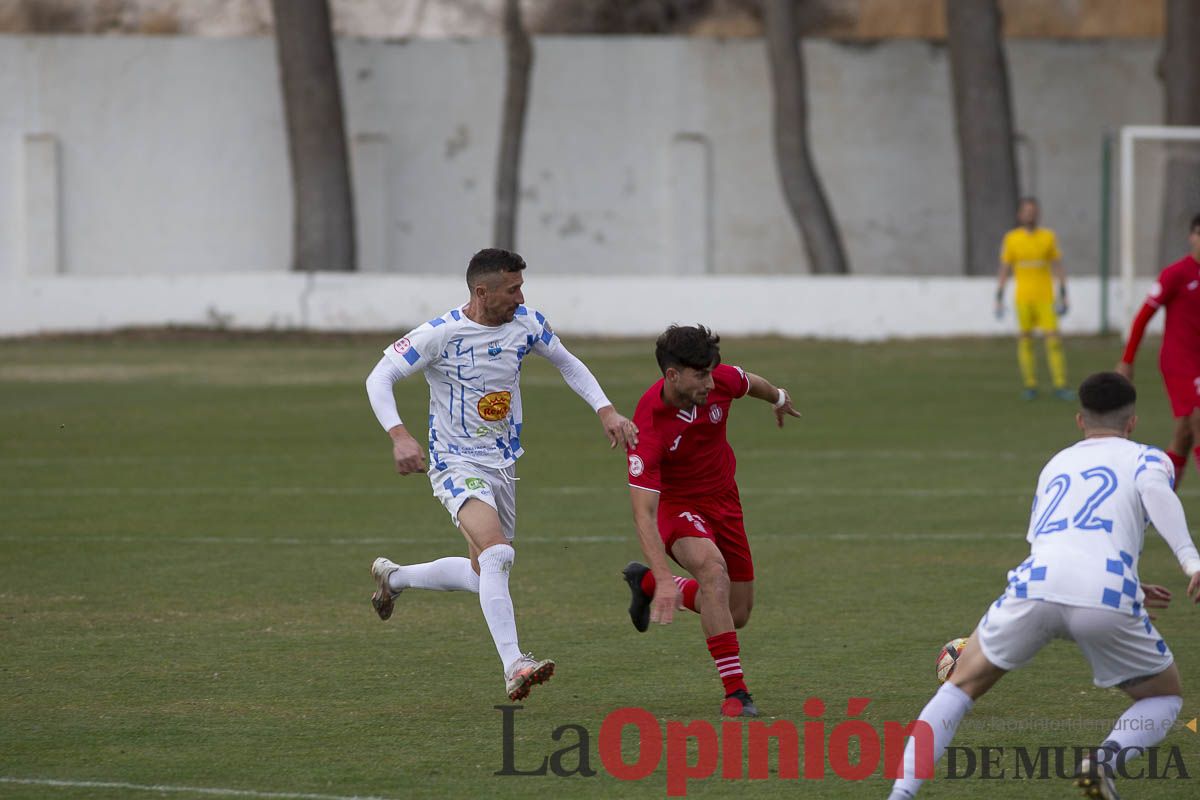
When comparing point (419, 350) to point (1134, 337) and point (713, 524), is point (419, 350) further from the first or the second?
point (1134, 337)

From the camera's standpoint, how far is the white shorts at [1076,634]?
5129 mm

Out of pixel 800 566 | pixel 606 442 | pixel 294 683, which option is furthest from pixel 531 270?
pixel 294 683

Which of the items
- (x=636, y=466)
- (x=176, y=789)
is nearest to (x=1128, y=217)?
(x=636, y=466)

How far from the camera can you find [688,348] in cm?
663

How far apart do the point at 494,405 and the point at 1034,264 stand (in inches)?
530

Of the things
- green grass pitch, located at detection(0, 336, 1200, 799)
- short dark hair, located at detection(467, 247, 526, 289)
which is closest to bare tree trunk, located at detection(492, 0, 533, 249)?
green grass pitch, located at detection(0, 336, 1200, 799)

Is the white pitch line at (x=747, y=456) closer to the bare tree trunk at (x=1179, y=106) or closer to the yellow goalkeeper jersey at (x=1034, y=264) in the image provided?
the yellow goalkeeper jersey at (x=1034, y=264)

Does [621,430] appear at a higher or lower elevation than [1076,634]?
higher

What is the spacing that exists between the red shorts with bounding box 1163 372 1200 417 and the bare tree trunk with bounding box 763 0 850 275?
2228 centimetres

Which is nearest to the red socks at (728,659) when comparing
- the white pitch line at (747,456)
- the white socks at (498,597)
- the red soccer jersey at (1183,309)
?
the white socks at (498,597)

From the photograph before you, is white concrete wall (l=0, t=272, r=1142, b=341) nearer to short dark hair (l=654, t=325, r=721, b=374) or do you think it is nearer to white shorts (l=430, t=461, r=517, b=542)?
white shorts (l=430, t=461, r=517, b=542)

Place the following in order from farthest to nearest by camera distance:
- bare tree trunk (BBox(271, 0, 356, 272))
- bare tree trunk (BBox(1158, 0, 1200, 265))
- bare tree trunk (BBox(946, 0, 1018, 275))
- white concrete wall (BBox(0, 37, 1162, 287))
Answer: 1. white concrete wall (BBox(0, 37, 1162, 287))
2. bare tree trunk (BBox(271, 0, 356, 272))
3. bare tree trunk (BBox(946, 0, 1018, 275))
4. bare tree trunk (BBox(1158, 0, 1200, 265))

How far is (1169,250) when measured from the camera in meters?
29.3

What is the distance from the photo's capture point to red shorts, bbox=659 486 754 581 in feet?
Answer: 23.1
